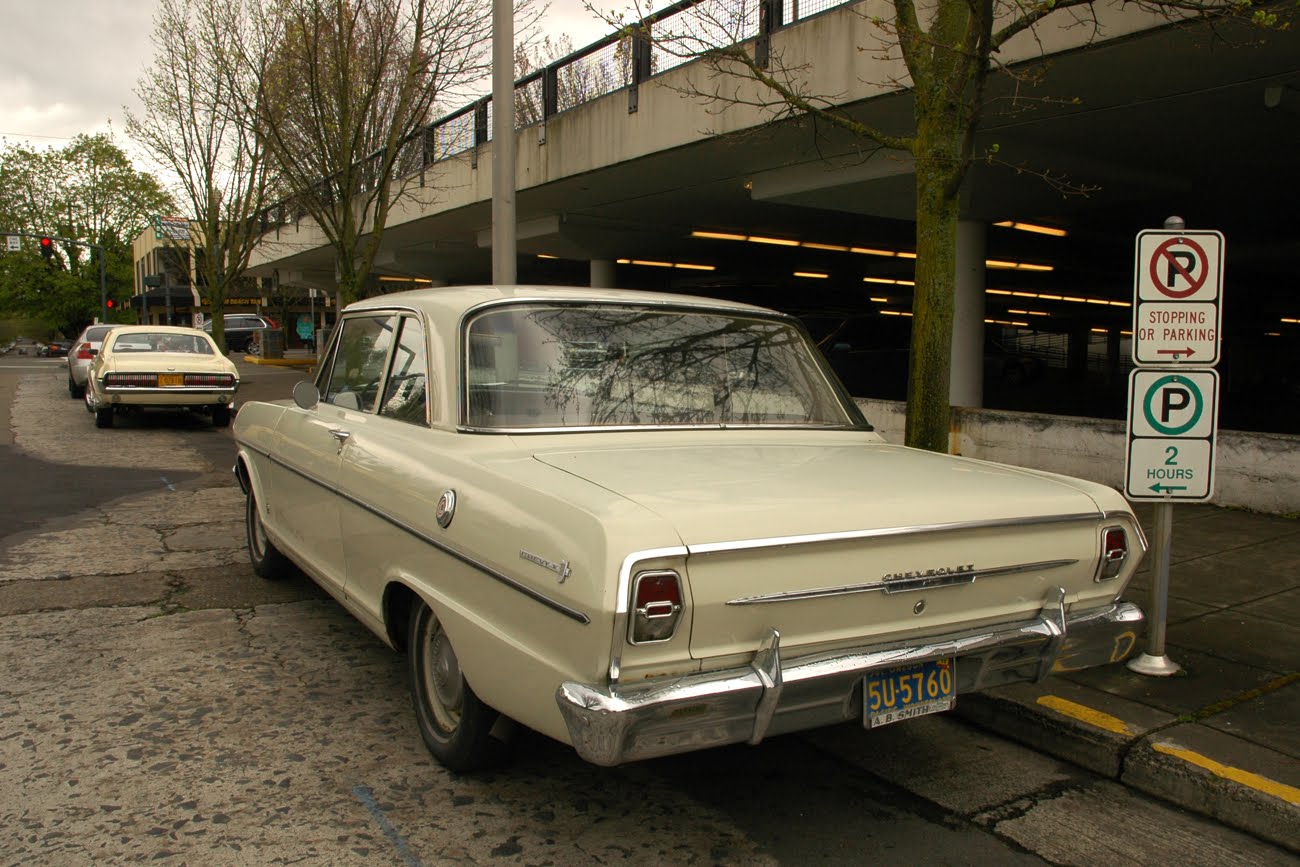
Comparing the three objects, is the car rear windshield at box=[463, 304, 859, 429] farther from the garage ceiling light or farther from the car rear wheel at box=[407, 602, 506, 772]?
the garage ceiling light

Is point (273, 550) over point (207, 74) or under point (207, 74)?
under

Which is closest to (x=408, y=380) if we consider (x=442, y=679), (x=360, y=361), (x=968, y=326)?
(x=360, y=361)

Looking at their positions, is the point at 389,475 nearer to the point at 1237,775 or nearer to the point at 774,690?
the point at 774,690

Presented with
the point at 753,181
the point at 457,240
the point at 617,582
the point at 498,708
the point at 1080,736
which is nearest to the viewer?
the point at 617,582

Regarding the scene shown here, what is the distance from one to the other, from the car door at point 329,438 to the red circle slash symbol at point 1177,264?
10.9 ft

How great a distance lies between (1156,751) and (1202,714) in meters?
0.49

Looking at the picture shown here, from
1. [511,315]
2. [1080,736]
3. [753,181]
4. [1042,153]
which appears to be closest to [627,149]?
[753,181]

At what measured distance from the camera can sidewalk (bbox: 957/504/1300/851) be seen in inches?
132

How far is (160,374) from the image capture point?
1434cm

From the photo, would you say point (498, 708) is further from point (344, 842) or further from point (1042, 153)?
point (1042, 153)

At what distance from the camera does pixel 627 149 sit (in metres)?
13.1

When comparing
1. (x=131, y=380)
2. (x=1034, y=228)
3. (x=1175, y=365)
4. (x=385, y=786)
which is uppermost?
(x=1034, y=228)

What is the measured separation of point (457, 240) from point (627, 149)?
1173 centimetres

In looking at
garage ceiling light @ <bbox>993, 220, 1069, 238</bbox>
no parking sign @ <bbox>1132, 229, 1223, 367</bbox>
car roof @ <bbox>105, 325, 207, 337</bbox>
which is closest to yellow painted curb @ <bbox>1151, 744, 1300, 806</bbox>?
no parking sign @ <bbox>1132, 229, 1223, 367</bbox>
